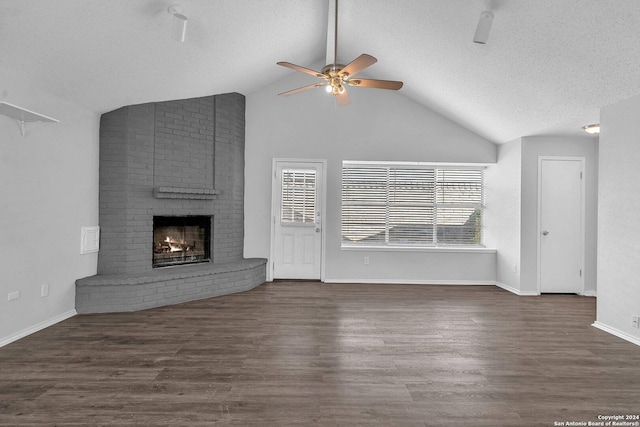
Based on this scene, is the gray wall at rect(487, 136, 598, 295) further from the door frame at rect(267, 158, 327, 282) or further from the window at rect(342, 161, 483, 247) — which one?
the door frame at rect(267, 158, 327, 282)

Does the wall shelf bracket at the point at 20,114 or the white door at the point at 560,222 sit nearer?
the wall shelf bracket at the point at 20,114

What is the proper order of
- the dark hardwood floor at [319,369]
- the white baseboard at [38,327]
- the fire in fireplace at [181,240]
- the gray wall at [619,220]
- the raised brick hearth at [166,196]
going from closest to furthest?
the dark hardwood floor at [319,369]
the white baseboard at [38,327]
the gray wall at [619,220]
the raised brick hearth at [166,196]
the fire in fireplace at [181,240]

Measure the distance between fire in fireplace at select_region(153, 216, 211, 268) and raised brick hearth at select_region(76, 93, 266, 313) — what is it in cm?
13

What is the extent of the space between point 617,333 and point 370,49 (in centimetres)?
427

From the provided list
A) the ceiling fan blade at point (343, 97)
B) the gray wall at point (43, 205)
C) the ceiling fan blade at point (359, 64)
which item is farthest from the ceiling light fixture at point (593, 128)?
the gray wall at point (43, 205)

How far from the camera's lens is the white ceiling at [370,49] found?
9.39 feet

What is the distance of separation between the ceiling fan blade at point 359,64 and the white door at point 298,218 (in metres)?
2.75

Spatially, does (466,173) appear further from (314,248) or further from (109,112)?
(109,112)

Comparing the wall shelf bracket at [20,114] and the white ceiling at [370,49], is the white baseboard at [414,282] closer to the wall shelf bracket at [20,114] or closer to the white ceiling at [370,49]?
the white ceiling at [370,49]

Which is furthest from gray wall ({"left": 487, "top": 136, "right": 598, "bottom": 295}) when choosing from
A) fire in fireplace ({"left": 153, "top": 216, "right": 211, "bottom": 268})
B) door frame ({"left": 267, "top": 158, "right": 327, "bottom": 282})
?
fire in fireplace ({"left": 153, "top": 216, "right": 211, "bottom": 268})

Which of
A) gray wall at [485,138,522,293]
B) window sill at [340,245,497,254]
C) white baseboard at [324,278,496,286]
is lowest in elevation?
white baseboard at [324,278,496,286]

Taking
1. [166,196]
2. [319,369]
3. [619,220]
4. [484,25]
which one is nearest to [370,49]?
[484,25]

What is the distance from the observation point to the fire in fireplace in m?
4.84

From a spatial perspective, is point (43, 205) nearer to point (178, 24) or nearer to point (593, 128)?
point (178, 24)
